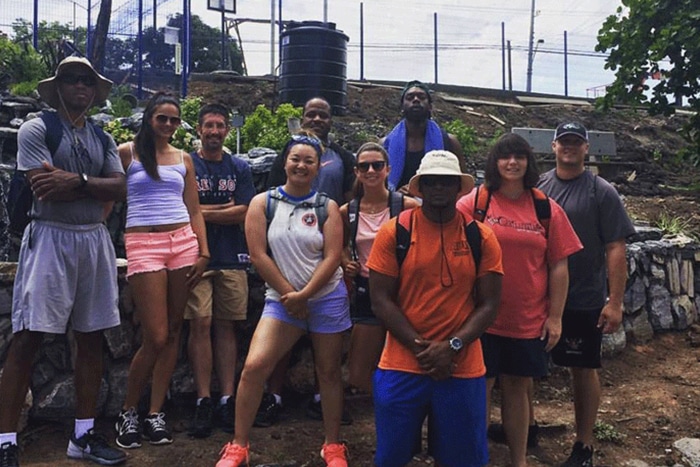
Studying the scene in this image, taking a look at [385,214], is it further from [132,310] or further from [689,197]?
[689,197]

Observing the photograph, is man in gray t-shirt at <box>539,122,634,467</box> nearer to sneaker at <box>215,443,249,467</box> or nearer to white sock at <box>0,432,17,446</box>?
sneaker at <box>215,443,249,467</box>

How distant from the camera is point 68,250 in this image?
11.9 ft

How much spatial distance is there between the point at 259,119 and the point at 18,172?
15.3ft

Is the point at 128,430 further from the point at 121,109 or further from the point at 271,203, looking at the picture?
the point at 121,109

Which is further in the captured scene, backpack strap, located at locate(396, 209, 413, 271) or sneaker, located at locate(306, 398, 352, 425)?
sneaker, located at locate(306, 398, 352, 425)

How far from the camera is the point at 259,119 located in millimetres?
8117

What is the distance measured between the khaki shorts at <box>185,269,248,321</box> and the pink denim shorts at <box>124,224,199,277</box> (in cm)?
43

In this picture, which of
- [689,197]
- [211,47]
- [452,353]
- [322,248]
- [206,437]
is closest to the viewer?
[452,353]

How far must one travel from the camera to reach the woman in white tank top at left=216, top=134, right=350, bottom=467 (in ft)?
12.3

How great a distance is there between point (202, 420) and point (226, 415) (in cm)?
15

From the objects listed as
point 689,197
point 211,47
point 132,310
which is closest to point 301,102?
point 689,197

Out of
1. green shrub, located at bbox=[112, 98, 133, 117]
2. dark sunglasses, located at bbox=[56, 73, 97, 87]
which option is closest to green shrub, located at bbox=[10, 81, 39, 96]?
green shrub, located at bbox=[112, 98, 133, 117]

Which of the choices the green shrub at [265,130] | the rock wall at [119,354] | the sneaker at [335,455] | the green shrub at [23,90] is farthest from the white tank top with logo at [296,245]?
the green shrub at [23,90]

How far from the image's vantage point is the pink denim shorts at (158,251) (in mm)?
3965
